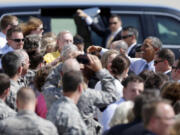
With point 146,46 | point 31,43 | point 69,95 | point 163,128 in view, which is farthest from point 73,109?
point 146,46

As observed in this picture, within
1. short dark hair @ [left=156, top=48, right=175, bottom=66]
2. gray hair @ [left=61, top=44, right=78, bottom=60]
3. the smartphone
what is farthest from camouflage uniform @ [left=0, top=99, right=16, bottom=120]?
short dark hair @ [left=156, top=48, right=175, bottom=66]

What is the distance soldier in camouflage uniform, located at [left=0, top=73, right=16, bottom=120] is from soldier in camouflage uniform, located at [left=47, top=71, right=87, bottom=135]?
55 centimetres

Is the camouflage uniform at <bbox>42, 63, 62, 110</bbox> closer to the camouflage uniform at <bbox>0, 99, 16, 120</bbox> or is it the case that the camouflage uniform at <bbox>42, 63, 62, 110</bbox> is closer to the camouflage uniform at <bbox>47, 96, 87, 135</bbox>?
the camouflage uniform at <bbox>0, 99, 16, 120</bbox>

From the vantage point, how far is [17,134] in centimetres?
627

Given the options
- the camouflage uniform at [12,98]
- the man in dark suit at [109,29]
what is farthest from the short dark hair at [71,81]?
the man in dark suit at [109,29]

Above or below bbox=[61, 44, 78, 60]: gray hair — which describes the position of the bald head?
above

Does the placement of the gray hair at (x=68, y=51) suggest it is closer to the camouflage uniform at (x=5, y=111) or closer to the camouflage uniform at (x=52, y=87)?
the camouflage uniform at (x=52, y=87)

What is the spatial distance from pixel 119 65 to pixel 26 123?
198 centimetres

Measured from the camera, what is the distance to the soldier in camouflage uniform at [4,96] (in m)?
6.85

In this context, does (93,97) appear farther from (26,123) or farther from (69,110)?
(26,123)

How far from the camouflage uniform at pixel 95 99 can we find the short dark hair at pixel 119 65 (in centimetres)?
69

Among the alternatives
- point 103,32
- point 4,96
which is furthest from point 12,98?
point 103,32

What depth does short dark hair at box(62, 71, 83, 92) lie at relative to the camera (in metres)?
6.53

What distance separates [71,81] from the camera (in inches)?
257
